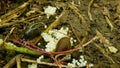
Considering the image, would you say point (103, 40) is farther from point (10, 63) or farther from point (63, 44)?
point (10, 63)

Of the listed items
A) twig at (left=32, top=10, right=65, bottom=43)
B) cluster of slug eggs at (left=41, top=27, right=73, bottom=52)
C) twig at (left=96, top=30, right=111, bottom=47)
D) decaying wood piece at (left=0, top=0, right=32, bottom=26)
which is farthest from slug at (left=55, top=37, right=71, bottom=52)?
decaying wood piece at (left=0, top=0, right=32, bottom=26)

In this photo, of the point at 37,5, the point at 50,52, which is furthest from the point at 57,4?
the point at 50,52

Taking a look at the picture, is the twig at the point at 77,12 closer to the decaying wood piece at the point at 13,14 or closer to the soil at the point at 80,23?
the soil at the point at 80,23

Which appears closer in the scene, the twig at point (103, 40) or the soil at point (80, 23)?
the soil at point (80, 23)

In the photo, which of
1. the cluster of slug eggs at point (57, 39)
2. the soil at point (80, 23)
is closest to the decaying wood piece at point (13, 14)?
the soil at point (80, 23)

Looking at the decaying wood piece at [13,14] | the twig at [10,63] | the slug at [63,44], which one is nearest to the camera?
the twig at [10,63]

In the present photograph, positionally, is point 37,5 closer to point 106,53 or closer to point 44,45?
point 44,45
